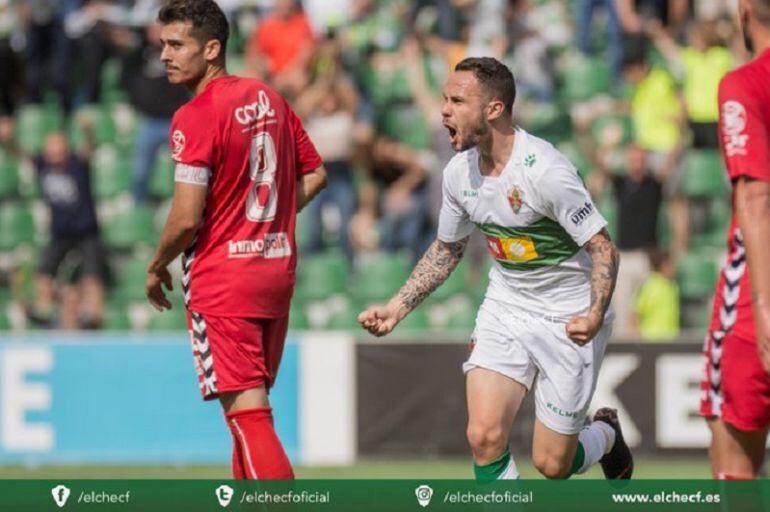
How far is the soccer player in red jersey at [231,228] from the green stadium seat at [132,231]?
25.4ft

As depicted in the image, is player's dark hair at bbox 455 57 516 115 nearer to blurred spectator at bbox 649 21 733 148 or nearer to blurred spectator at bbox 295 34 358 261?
blurred spectator at bbox 295 34 358 261

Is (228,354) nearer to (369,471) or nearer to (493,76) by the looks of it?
(493,76)

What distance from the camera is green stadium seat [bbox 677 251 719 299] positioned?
14.3m

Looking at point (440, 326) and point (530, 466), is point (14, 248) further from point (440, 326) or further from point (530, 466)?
point (530, 466)

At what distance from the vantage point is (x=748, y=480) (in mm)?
5688

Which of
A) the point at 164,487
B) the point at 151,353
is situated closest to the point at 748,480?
the point at 164,487

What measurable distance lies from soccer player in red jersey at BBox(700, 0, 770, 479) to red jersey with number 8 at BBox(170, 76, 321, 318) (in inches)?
88.2

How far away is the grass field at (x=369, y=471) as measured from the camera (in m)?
11.1

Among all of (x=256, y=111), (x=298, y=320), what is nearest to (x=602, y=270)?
(x=256, y=111)

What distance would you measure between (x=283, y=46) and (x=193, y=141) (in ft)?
28.9

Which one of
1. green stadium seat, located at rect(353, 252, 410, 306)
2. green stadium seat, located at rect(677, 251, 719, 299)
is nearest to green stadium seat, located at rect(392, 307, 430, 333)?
green stadium seat, located at rect(353, 252, 410, 306)

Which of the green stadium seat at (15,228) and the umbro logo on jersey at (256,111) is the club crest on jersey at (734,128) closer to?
the umbro logo on jersey at (256,111)

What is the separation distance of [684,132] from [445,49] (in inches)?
99.1

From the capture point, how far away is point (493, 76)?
281 inches
